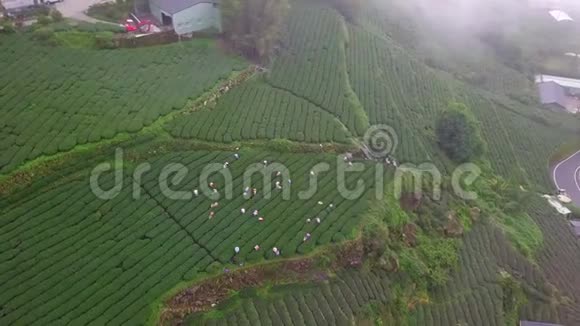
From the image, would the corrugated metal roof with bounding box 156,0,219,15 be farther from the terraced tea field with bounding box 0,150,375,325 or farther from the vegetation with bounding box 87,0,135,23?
the terraced tea field with bounding box 0,150,375,325

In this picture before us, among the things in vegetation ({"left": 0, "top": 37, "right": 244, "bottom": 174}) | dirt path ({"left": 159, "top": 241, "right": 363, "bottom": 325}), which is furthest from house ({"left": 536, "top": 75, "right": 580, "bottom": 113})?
dirt path ({"left": 159, "top": 241, "right": 363, "bottom": 325})

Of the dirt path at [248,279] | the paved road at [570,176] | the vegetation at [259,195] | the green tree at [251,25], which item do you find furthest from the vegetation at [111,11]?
the paved road at [570,176]

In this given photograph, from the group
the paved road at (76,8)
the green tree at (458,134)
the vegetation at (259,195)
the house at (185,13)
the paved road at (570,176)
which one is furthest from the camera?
the paved road at (570,176)

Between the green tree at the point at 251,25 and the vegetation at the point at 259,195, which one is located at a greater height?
the green tree at the point at 251,25

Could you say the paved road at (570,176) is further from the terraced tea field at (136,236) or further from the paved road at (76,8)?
the paved road at (76,8)

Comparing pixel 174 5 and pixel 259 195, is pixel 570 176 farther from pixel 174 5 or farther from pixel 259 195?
pixel 174 5

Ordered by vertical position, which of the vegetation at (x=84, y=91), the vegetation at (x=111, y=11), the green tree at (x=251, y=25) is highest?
the vegetation at (x=111, y=11)

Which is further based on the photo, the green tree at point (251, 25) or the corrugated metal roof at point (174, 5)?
the green tree at point (251, 25)
